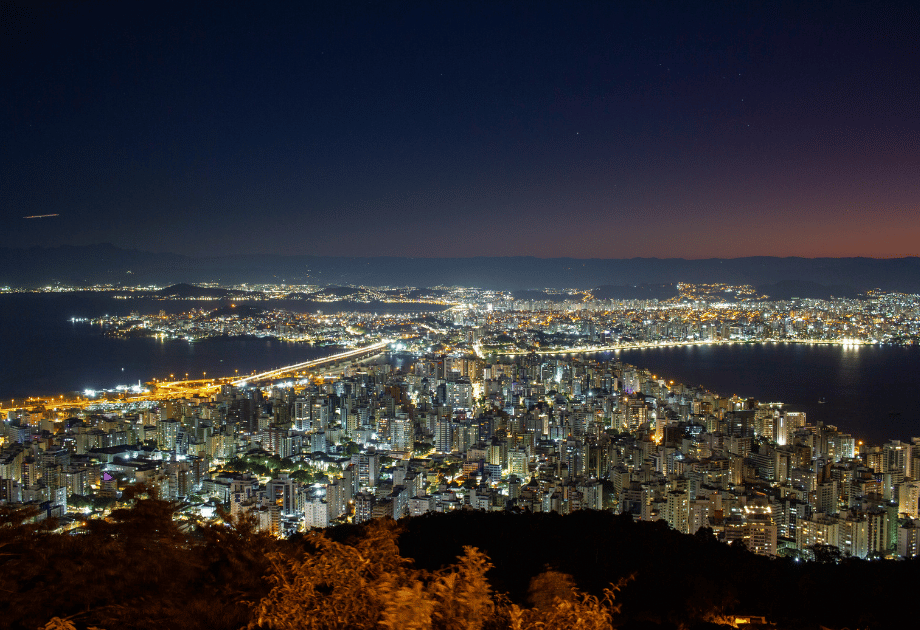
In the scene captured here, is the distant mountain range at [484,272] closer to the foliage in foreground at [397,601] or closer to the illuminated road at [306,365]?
the illuminated road at [306,365]

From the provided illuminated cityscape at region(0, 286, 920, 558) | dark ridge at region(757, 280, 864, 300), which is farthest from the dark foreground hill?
dark ridge at region(757, 280, 864, 300)

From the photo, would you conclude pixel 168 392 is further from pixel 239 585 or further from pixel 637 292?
pixel 637 292

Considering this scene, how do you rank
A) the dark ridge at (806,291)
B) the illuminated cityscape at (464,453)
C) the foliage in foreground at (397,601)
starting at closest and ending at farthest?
1. the foliage in foreground at (397,601)
2. the illuminated cityscape at (464,453)
3. the dark ridge at (806,291)

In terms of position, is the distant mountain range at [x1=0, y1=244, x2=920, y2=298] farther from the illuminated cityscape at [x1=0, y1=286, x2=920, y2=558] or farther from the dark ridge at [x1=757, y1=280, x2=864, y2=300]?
the illuminated cityscape at [x1=0, y1=286, x2=920, y2=558]

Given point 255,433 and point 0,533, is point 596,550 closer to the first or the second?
point 0,533

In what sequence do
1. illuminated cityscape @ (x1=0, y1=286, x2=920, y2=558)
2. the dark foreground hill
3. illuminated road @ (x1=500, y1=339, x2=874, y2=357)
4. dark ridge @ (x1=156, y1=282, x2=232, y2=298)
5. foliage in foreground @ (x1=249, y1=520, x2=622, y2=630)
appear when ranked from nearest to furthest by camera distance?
foliage in foreground @ (x1=249, y1=520, x2=622, y2=630), the dark foreground hill, illuminated cityscape @ (x1=0, y1=286, x2=920, y2=558), illuminated road @ (x1=500, y1=339, x2=874, y2=357), dark ridge @ (x1=156, y1=282, x2=232, y2=298)

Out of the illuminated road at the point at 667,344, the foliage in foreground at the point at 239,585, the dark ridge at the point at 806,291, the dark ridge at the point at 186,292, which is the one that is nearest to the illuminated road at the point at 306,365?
the illuminated road at the point at 667,344

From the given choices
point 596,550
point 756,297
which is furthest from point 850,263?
point 596,550
